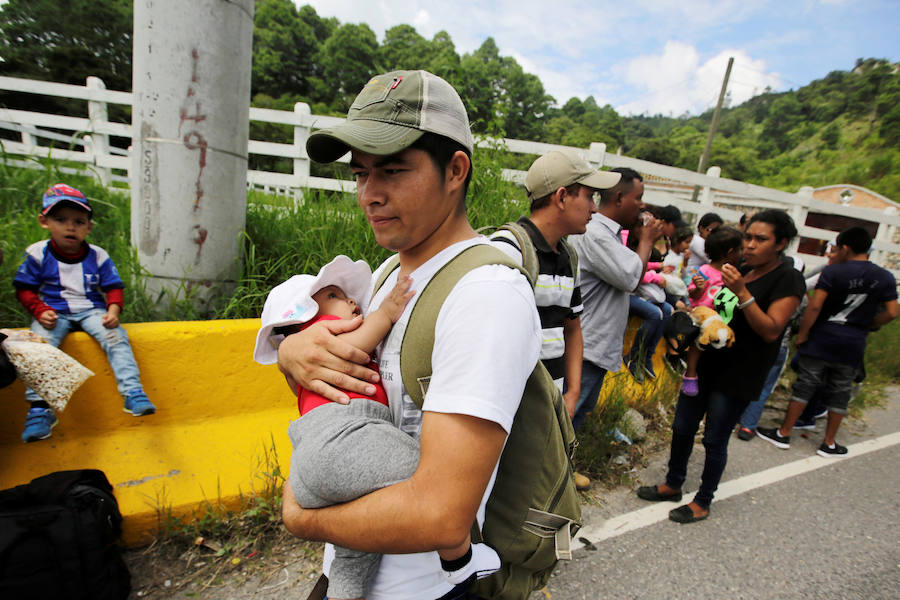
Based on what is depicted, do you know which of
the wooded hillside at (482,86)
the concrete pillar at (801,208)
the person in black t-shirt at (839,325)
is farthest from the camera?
the wooded hillside at (482,86)

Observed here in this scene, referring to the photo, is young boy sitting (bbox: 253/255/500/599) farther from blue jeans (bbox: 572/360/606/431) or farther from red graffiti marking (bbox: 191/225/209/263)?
blue jeans (bbox: 572/360/606/431)

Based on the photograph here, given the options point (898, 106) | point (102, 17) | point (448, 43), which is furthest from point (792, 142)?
point (102, 17)

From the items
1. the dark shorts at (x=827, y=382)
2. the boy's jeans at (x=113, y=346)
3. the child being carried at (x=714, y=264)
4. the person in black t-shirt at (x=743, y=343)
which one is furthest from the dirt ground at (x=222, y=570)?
the dark shorts at (x=827, y=382)

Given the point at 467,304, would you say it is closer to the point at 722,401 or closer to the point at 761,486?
the point at 722,401

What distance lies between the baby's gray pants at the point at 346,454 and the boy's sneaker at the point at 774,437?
16.1 feet

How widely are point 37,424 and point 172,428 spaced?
60cm

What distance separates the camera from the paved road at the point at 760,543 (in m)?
2.43

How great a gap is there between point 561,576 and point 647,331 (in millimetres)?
2743

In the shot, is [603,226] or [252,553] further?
[603,226]

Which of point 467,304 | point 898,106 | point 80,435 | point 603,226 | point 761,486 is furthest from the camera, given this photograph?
point 898,106

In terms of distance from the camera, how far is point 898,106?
56.2 meters

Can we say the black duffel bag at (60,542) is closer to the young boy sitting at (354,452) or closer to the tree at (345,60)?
the young boy sitting at (354,452)

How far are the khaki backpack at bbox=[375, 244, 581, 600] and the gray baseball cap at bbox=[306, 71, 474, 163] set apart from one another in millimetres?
283

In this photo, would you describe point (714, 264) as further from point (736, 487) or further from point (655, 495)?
point (655, 495)
